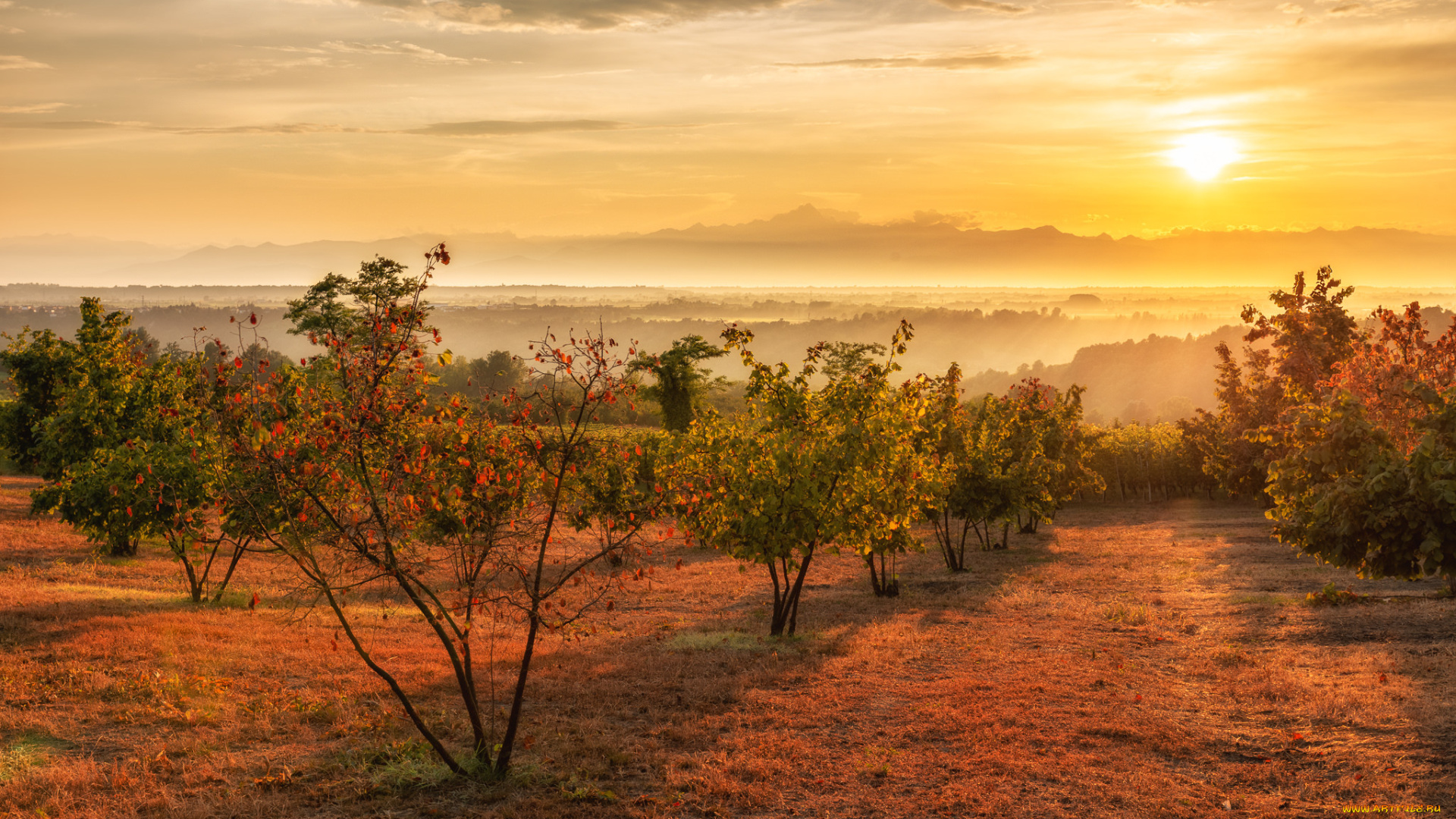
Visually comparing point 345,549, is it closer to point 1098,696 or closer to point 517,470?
point 517,470

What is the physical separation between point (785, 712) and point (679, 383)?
54.7 m

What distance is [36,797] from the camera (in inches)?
434

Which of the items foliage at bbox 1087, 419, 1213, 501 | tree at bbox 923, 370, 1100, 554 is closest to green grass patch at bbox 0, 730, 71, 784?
tree at bbox 923, 370, 1100, 554

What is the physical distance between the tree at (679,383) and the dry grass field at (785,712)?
140 ft

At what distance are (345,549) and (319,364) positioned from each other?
8.05 feet

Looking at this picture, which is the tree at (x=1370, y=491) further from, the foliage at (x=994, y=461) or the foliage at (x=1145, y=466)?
the foliage at (x=1145, y=466)

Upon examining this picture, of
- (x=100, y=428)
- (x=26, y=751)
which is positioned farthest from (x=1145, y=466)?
(x=26, y=751)

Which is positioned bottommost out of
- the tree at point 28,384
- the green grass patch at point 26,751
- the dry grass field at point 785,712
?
the dry grass field at point 785,712

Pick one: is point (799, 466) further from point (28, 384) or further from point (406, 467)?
point (28, 384)

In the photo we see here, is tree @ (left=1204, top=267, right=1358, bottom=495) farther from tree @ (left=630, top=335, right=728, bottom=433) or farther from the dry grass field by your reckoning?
tree @ (left=630, top=335, right=728, bottom=433)

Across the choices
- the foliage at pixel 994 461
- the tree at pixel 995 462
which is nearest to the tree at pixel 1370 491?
the tree at pixel 995 462

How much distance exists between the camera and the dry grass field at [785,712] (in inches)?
456

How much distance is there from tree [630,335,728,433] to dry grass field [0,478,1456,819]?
1676 inches

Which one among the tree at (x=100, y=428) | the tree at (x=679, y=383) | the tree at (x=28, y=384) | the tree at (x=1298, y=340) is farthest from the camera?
the tree at (x=679, y=383)
